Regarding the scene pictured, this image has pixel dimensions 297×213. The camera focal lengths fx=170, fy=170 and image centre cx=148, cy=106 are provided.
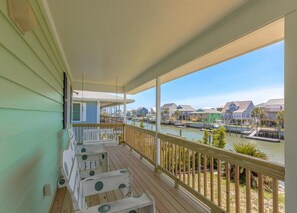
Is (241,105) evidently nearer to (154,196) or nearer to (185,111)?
(185,111)

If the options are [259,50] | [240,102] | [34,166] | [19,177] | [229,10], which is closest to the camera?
[19,177]

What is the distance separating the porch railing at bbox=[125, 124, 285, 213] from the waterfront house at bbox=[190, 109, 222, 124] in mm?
374

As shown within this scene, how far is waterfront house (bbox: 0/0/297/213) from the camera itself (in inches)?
45.5

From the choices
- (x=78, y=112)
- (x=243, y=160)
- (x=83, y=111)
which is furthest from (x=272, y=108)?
(x=83, y=111)

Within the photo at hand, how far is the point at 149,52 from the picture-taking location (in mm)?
3229

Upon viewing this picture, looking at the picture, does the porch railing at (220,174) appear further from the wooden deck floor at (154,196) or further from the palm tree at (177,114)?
the palm tree at (177,114)

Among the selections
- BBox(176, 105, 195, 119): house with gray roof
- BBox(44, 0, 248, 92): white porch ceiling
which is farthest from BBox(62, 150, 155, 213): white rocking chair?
BBox(44, 0, 248, 92): white porch ceiling

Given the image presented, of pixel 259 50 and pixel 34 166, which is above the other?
pixel 259 50

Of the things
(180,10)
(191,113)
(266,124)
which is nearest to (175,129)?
(191,113)

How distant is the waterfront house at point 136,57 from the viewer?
1.16 m

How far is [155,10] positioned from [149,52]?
4.33 feet

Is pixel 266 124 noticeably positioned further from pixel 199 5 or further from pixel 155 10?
pixel 155 10

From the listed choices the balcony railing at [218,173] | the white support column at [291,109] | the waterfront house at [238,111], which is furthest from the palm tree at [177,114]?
the white support column at [291,109]

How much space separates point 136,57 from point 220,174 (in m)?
2.62
